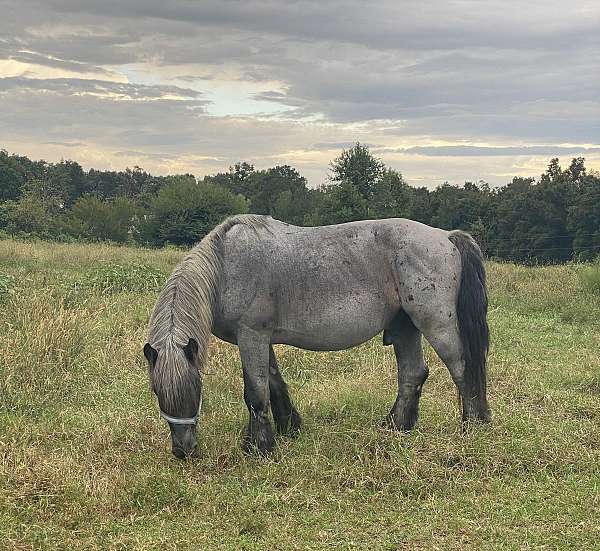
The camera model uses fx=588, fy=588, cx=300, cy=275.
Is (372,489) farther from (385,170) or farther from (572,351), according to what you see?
(385,170)

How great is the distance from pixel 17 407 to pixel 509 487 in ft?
14.9

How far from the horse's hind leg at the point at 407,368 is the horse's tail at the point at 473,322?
0.48 meters

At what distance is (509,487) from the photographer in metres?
4.26

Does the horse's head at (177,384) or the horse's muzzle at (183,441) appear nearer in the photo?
the horse's head at (177,384)

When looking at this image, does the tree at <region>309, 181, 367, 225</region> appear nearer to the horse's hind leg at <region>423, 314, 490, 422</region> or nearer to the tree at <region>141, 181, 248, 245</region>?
the tree at <region>141, 181, 248, 245</region>

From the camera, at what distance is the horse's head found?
4.32 m

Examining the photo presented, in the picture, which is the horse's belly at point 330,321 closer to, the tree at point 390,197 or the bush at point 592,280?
the bush at point 592,280

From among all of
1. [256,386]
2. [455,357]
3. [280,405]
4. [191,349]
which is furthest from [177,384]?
[455,357]

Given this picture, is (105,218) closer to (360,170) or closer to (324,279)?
(360,170)

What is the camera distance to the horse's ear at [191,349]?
4398 millimetres

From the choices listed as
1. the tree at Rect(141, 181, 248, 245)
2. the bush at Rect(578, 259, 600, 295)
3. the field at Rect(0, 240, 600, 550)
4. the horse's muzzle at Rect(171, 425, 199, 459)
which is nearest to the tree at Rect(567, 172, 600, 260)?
the tree at Rect(141, 181, 248, 245)

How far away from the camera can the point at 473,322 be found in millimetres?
5098

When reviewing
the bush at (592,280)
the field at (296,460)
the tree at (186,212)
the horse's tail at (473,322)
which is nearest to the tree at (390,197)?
the tree at (186,212)

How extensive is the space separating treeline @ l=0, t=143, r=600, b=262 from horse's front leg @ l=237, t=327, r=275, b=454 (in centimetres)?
2788
